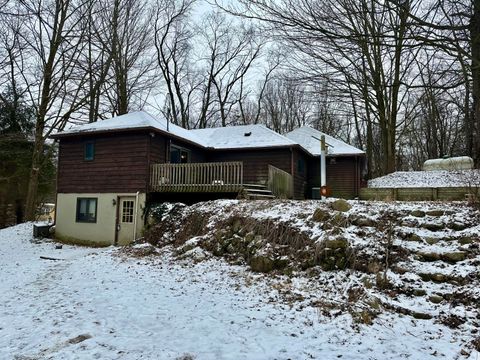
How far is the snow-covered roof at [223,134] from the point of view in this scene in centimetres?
1493

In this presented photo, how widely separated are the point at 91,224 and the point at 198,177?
5179mm

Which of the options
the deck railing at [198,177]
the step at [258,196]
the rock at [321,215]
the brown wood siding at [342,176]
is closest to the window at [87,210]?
the deck railing at [198,177]

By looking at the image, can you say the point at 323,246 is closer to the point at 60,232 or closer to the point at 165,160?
the point at 165,160

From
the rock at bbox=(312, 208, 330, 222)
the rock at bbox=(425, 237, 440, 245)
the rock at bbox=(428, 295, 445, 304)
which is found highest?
the rock at bbox=(312, 208, 330, 222)

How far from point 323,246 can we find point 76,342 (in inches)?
197

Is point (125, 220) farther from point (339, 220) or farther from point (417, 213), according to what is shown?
point (417, 213)

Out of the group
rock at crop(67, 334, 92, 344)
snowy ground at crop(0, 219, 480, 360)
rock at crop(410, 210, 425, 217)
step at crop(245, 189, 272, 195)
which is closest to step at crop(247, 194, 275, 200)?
step at crop(245, 189, 272, 195)

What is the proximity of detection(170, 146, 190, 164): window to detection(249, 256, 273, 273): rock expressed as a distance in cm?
925

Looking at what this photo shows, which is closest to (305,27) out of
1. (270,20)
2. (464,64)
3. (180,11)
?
(270,20)

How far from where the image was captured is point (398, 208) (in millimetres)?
8438

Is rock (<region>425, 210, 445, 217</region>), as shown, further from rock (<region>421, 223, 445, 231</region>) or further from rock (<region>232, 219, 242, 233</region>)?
rock (<region>232, 219, 242, 233</region>)

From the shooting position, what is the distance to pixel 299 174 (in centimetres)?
1819

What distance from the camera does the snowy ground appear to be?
4.34 m

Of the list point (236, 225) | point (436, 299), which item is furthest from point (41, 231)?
point (436, 299)
